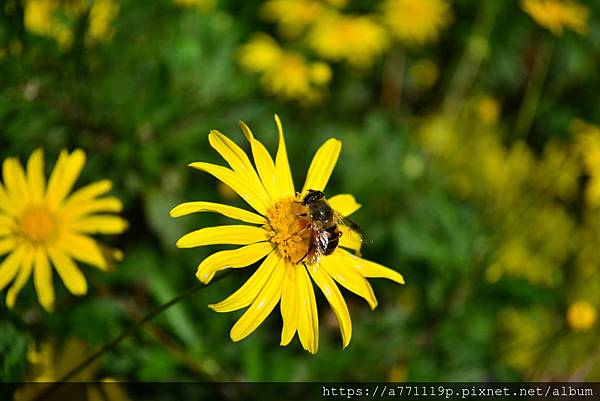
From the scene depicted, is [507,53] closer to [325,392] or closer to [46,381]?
[325,392]

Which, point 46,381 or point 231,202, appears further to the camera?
point 231,202

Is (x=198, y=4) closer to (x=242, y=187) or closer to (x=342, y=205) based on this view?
(x=342, y=205)

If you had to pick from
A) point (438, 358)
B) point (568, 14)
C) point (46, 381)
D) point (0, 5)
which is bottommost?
point (46, 381)

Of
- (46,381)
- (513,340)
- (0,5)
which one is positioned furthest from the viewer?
(513,340)

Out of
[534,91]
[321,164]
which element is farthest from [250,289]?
[534,91]

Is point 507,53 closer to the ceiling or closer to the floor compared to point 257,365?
closer to the ceiling

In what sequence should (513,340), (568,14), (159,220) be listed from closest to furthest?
(159,220) < (568,14) < (513,340)

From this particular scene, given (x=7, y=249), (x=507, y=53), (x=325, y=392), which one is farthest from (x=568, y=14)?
(x=7, y=249)

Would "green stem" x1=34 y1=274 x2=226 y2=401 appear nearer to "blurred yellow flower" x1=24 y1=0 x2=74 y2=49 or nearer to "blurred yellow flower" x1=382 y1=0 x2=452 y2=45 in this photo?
"blurred yellow flower" x1=24 y1=0 x2=74 y2=49
